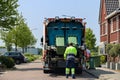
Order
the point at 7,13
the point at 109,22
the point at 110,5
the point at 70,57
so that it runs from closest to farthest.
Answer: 1. the point at 70,57
2. the point at 7,13
3. the point at 109,22
4. the point at 110,5

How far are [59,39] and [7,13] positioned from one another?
294 inches

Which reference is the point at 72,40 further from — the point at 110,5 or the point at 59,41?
the point at 110,5

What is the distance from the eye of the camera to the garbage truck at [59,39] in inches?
1016

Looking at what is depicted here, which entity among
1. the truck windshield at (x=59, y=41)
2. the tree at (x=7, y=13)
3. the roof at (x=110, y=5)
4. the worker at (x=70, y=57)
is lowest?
the worker at (x=70, y=57)

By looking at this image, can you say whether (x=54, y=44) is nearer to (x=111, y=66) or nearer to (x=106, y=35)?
(x=111, y=66)

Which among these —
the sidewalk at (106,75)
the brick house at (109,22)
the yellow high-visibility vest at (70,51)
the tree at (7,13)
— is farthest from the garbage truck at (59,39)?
the brick house at (109,22)

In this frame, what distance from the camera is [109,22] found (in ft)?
159

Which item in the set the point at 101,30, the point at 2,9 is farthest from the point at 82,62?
the point at 101,30

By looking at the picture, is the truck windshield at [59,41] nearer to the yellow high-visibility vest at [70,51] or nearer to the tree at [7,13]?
the yellow high-visibility vest at [70,51]

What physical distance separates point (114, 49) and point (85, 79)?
9.54 metres

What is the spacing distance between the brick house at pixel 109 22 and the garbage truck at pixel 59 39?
585 inches

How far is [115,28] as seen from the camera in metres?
44.3

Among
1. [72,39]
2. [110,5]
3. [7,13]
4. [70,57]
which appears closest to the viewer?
[70,57]

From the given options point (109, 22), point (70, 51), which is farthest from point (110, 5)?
point (70, 51)
